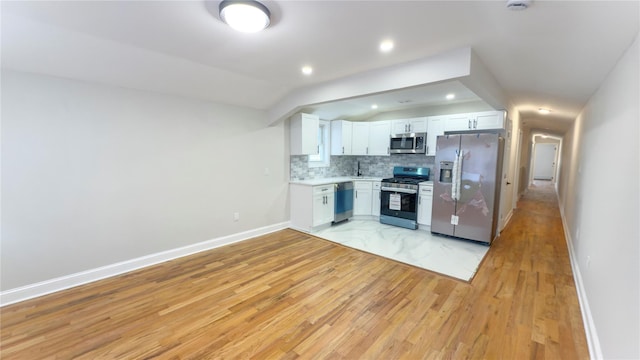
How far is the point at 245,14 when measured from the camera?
172cm

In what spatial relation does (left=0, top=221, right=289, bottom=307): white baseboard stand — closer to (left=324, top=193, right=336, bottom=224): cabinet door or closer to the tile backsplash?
(left=324, top=193, right=336, bottom=224): cabinet door

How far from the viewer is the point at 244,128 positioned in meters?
4.27

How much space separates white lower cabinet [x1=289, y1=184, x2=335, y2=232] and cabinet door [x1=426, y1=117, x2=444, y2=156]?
6.63 feet

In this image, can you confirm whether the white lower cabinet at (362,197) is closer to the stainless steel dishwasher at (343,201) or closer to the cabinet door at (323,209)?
the stainless steel dishwasher at (343,201)

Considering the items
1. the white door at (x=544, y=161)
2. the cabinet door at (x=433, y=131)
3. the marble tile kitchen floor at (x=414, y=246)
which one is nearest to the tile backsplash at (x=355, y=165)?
the cabinet door at (x=433, y=131)

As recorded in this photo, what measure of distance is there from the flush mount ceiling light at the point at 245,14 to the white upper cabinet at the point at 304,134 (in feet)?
9.53

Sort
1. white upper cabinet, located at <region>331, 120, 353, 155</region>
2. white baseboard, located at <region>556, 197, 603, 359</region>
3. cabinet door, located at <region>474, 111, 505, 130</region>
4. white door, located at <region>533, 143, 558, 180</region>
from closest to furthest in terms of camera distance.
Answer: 1. white baseboard, located at <region>556, 197, 603, 359</region>
2. cabinet door, located at <region>474, 111, 505, 130</region>
3. white upper cabinet, located at <region>331, 120, 353, 155</region>
4. white door, located at <region>533, 143, 558, 180</region>

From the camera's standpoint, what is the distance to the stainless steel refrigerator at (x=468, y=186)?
392cm

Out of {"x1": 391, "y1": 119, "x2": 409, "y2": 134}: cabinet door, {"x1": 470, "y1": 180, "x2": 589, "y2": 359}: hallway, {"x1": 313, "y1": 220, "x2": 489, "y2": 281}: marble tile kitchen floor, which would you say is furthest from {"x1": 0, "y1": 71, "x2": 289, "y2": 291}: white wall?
{"x1": 470, "y1": 180, "x2": 589, "y2": 359}: hallway

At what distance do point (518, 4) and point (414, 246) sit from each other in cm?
323

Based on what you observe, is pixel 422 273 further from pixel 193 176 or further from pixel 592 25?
pixel 193 176

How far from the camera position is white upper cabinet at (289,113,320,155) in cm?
477

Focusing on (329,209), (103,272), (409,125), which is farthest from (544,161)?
(103,272)

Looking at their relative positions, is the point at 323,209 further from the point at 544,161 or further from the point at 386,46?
the point at 544,161
